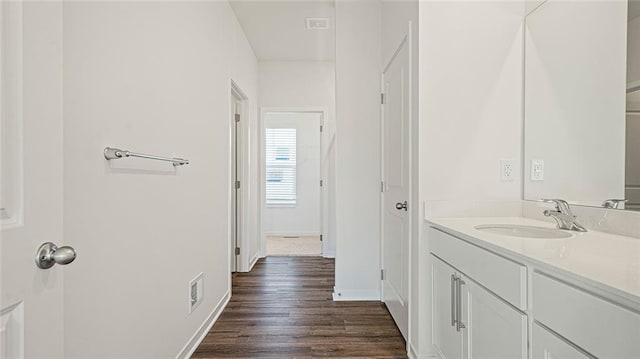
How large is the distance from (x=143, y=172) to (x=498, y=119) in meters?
1.84

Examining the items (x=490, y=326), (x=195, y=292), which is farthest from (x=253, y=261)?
(x=490, y=326)

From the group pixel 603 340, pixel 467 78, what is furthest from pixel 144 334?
pixel 467 78

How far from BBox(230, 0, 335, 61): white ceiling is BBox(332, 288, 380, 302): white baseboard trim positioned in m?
2.61

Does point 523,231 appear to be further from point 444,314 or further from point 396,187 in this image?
point 396,187

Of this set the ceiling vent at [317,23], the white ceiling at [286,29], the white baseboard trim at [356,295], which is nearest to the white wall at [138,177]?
the white ceiling at [286,29]

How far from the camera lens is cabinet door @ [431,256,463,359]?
58.2 inches

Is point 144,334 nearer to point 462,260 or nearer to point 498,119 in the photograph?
point 462,260

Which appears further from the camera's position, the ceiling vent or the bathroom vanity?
the ceiling vent

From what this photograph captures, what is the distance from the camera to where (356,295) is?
2834 millimetres

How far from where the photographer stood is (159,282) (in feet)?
5.23

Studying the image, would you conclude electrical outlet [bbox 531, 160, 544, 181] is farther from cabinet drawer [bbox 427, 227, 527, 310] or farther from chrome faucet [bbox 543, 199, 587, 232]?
cabinet drawer [bbox 427, 227, 527, 310]

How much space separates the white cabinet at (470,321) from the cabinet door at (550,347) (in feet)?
0.14

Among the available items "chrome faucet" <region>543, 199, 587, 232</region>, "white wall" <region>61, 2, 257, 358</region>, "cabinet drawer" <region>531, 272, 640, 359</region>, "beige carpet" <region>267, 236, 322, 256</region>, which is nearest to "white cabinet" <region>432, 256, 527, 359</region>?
"cabinet drawer" <region>531, 272, 640, 359</region>

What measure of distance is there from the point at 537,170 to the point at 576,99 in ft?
1.28
